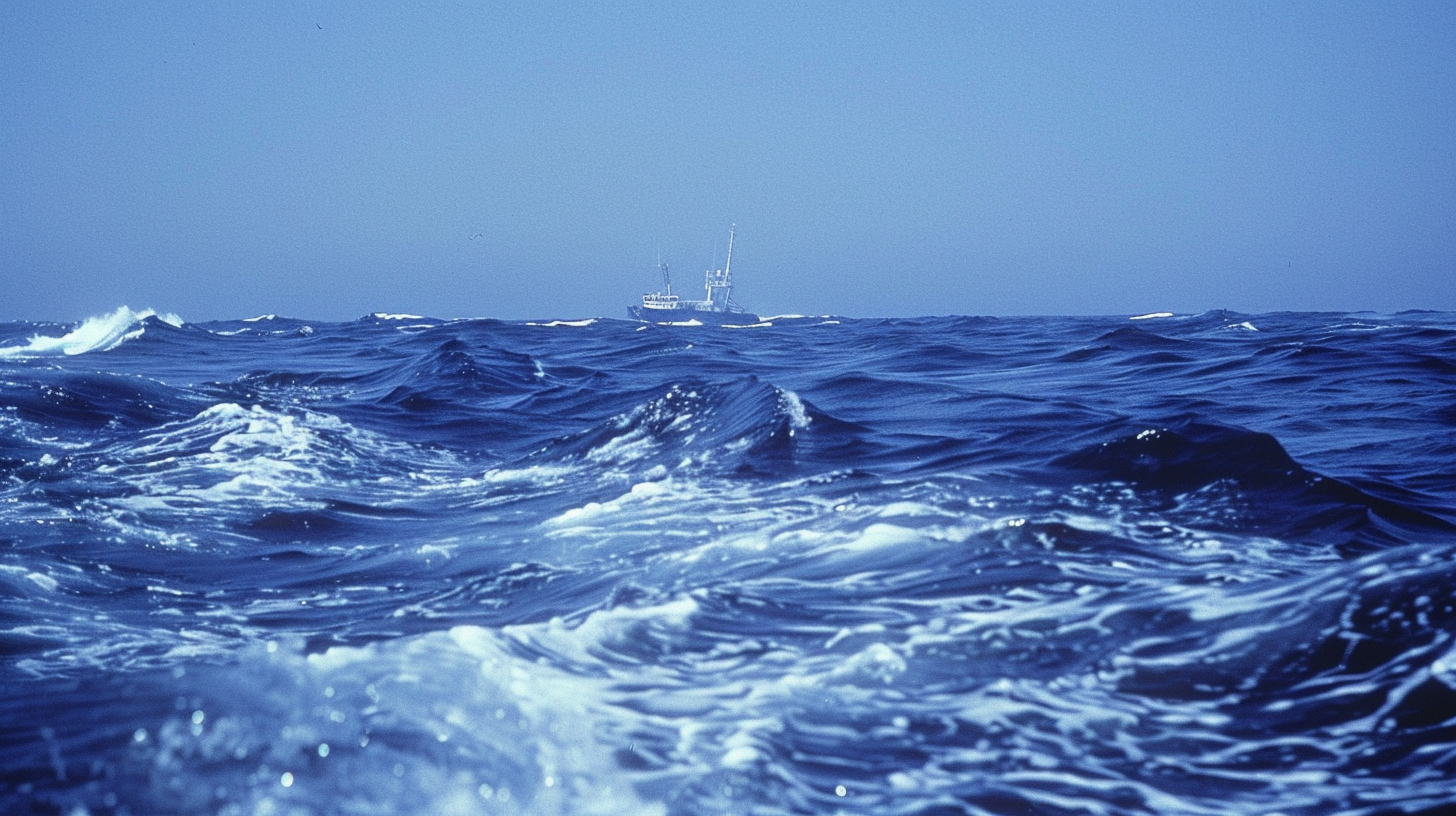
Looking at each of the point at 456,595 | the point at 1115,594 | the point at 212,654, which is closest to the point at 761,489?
the point at 456,595

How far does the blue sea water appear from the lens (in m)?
3.64

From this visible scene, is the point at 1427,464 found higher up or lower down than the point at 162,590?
higher up

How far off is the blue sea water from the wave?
11.3 meters

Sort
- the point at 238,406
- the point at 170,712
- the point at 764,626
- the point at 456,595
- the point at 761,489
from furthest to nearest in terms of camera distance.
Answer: the point at 238,406 < the point at 761,489 < the point at 456,595 < the point at 764,626 < the point at 170,712

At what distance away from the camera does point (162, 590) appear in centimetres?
685

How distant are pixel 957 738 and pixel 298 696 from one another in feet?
7.42

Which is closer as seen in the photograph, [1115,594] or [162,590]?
[1115,594]

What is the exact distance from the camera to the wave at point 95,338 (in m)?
23.4

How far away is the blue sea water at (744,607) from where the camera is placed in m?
3.64

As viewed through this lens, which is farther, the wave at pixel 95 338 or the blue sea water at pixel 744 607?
the wave at pixel 95 338

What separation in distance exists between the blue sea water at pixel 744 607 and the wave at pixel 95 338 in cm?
1129

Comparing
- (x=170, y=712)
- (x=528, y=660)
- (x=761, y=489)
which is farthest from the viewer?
(x=761, y=489)

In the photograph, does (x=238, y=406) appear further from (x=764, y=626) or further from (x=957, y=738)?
(x=957, y=738)

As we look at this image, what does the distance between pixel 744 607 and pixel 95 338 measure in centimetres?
2629
